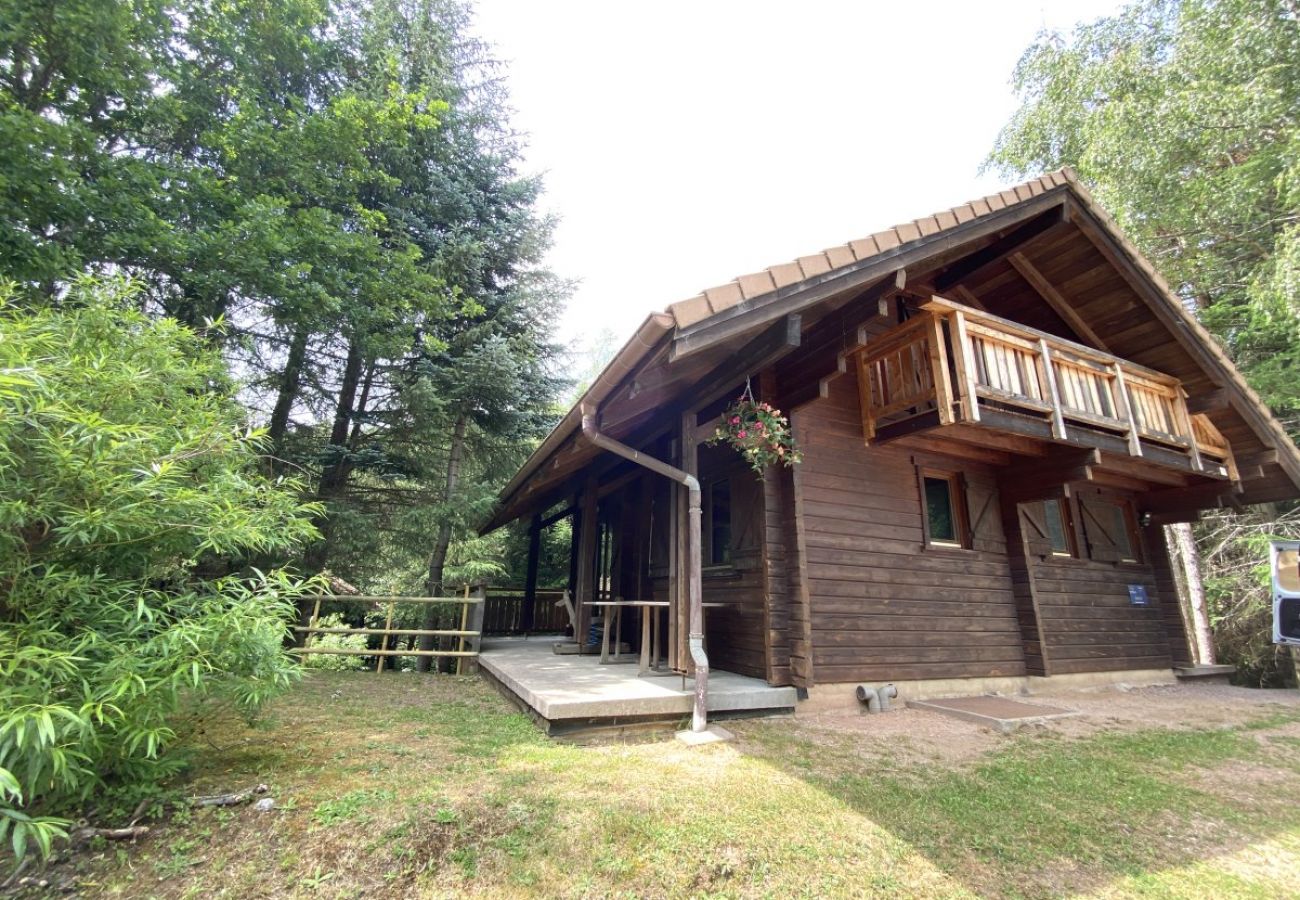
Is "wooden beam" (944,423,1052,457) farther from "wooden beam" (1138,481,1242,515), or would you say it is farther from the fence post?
the fence post

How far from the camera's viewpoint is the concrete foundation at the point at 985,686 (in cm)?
520

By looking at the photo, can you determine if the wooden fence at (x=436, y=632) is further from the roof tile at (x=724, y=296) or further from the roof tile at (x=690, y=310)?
the roof tile at (x=724, y=296)

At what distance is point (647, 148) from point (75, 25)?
9352mm

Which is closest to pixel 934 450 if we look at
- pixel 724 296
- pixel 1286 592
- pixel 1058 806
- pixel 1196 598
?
pixel 1286 592

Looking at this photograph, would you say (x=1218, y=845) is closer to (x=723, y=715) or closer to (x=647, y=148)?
(x=723, y=715)

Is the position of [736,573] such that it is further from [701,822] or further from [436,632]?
[436,632]

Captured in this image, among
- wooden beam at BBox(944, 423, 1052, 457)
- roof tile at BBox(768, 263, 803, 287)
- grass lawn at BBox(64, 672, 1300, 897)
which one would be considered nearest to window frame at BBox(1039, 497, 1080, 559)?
wooden beam at BBox(944, 423, 1052, 457)

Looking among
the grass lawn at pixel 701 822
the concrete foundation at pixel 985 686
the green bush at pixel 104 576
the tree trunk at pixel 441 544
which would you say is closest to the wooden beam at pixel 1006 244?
the concrete foundation at pixel 985 686

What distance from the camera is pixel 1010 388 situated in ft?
16.9

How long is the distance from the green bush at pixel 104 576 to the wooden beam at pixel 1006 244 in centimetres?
719

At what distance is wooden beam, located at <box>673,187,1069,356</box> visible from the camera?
370 cm

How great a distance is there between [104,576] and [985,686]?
7754 millimetres

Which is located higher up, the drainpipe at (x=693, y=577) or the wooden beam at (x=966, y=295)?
the wooden beam at (x=966, y=295)

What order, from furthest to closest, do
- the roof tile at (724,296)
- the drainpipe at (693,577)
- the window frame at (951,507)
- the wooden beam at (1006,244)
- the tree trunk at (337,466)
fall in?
the tree trunk at (337,466), the window frame at (951,507), the wooden beam at (1006,244), the drainpipe at (693,577), the roof tile at (724,296)
